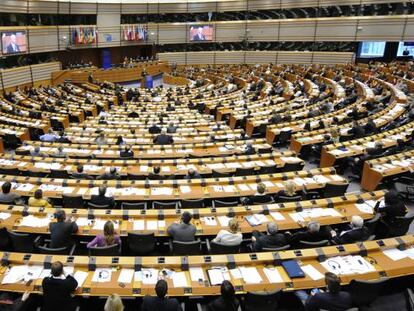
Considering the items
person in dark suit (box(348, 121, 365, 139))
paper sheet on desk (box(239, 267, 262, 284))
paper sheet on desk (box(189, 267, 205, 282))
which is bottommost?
paper sheet on desk (box(189, 267, 205, 282))

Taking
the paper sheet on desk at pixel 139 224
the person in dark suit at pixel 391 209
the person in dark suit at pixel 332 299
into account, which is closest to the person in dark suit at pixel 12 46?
the paper sheet on desk at pixel 139 224

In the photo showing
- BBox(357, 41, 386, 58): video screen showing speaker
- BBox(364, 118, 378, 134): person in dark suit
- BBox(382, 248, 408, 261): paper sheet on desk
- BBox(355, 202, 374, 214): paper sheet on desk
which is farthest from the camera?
BBox(357, 41, 386, 58): video screen showing speaker

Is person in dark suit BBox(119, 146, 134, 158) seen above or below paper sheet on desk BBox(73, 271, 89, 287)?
above

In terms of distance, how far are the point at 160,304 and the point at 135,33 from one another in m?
34.7

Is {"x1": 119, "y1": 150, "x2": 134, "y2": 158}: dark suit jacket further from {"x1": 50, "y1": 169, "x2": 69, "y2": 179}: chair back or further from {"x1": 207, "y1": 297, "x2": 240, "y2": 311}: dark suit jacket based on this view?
{"x1": 207, "y1": 297, "x2": 240, "y2": 311}: dark suit jacket

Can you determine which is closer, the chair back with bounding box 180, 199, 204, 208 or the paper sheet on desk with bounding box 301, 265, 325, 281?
the paper sheet on desk with bounding box 301, 265, 325, 281

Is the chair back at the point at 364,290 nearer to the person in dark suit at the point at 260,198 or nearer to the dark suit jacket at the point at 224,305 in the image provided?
the dark suit jacket at the point at 224,305

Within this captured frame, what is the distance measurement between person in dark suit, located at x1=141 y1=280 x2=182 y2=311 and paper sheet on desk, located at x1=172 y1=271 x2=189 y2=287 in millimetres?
518

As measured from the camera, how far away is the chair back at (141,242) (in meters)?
6.39

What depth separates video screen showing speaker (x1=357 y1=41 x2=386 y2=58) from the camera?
1229 inches

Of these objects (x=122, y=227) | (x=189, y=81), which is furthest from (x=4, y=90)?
(x=122, y=227)

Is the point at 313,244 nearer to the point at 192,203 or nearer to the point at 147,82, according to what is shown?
the point at 192,203

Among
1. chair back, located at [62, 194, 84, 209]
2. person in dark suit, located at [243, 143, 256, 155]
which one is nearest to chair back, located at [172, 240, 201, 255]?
chair back, located at [62, 194, 84, 209]

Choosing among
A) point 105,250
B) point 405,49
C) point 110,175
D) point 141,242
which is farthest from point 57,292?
point 405,49
